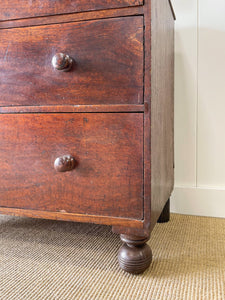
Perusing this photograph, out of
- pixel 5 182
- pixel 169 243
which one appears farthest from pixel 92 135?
pixel 169 243

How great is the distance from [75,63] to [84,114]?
0.11 meters

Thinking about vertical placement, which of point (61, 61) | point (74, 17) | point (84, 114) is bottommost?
point (84, 114)

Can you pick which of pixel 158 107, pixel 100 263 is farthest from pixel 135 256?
pixel 158 107

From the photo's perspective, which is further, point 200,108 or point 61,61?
point 200,108

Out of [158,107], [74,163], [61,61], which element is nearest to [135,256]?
[74,163]

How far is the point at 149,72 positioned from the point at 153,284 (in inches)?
17.4

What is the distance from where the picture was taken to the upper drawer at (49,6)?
0.60 metres

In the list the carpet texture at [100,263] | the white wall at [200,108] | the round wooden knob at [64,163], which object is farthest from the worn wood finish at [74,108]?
the white wall at [200,108]

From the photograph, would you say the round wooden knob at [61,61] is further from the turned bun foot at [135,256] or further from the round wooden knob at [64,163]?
the turned bun foot at [135,256]

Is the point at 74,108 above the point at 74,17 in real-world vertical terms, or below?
below

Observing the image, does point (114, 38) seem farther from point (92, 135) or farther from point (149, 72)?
point (92, 135)

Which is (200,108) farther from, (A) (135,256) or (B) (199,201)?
(A) (135,256)

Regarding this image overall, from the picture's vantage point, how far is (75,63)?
2.10ft

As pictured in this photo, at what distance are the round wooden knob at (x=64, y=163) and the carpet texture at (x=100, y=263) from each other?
0.24m
